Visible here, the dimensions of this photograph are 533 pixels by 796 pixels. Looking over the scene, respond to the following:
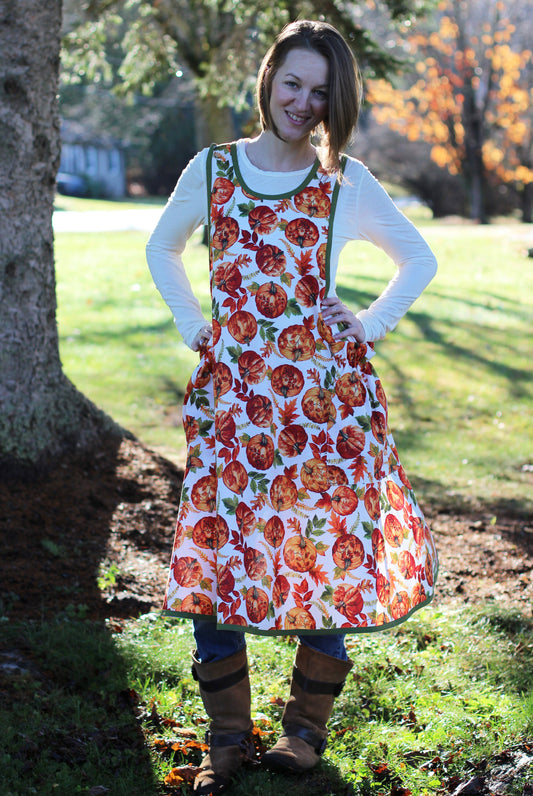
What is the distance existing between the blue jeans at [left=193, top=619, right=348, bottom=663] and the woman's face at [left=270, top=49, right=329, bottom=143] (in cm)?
149

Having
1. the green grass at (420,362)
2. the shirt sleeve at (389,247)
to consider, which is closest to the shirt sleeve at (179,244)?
the shirt sleeve at (389,247)

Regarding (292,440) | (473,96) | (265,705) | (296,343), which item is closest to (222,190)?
(296,343)

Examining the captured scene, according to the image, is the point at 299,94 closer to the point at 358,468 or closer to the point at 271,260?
the point at 271,260

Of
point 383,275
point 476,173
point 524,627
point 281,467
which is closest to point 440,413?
point 524,627

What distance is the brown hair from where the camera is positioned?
2.63 m

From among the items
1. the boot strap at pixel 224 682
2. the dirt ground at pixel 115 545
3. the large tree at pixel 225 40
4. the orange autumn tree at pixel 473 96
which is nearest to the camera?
the boot strap at pixel 224 682

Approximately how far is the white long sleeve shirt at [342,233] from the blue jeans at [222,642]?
897 mm

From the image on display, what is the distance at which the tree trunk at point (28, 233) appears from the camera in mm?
4574

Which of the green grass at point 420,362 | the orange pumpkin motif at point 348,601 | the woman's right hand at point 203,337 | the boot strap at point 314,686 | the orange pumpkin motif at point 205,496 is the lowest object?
the green grass at point 420,362

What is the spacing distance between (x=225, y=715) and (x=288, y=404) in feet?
3.30

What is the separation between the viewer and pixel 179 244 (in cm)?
291

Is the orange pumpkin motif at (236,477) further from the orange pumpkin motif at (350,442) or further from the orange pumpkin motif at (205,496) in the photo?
the orange pumpkin motif at (350,442)

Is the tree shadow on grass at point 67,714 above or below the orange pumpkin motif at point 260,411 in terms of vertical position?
below

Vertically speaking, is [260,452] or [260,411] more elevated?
[260,411]
